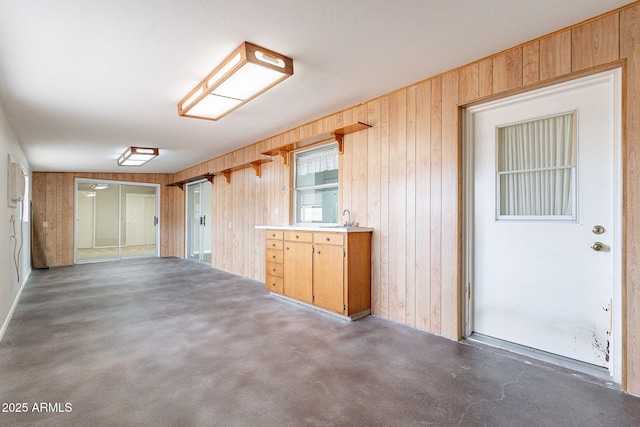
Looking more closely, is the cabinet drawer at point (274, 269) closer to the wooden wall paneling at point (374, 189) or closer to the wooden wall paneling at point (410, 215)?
the wooden wall paneling at point (374, 189)

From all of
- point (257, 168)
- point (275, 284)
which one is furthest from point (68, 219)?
point (275, 284)

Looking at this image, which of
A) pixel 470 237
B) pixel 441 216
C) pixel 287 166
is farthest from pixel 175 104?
pixel 470 237

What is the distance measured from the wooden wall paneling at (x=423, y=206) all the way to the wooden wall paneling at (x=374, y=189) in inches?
19.9

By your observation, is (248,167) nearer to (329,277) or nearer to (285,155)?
(285,155)

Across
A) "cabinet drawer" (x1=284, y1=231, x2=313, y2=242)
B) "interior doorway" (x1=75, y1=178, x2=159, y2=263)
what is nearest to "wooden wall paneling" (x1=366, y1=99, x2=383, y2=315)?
"cabinet drawer" (x1=284, y1=231, x2=313, y2=242)

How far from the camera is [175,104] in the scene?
3.68 metres

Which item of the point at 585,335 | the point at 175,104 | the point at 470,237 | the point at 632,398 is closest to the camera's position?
the point at 632,398

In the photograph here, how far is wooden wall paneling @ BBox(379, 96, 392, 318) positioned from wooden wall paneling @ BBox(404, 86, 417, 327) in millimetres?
254

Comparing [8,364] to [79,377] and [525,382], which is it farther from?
[525,382]

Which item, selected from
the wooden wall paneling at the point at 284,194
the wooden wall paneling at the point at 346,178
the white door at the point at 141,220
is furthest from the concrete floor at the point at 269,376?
the white door at the point at 141,220

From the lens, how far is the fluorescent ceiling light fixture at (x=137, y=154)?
5820 millimetres

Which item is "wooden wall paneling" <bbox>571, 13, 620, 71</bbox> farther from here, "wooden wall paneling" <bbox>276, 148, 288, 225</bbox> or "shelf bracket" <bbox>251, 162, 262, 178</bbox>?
"shelf bracket" <bbox>251, 162, 262, 178</bbox>

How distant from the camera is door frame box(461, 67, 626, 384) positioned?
2076 millimetres

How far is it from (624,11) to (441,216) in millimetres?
1857
